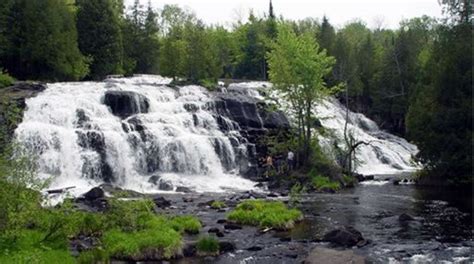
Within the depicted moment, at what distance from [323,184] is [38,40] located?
37.3 m

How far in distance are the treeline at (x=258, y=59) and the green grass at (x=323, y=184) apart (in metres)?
7.97

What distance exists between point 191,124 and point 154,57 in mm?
44999

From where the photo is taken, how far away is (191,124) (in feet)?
178

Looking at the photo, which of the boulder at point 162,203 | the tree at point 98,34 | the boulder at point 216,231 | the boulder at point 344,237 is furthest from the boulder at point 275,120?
the boulder at point 344,237

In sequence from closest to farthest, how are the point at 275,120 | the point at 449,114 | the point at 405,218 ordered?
1. the point at 405,218
2. the point at 449,114
3. the point at 275,120

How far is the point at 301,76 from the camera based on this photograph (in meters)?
50.7

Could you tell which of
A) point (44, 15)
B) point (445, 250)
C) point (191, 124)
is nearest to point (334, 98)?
point (191, 124)

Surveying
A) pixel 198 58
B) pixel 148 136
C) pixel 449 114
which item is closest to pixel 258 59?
pixel 198 58

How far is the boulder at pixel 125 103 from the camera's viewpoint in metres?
53.6

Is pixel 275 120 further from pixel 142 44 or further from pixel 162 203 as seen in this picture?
pixel 142 44

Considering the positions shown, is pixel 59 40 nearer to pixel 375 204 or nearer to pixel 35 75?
pixel 35 75

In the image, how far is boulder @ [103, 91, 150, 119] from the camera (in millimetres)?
53562

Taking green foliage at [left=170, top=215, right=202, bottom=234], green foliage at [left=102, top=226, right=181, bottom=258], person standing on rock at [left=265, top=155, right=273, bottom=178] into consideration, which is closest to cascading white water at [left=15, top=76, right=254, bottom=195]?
person standing on rock at [left=265, top=155, right=273, bottom=178]

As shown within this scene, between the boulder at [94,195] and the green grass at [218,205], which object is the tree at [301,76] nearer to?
the green grass at [218,205]
